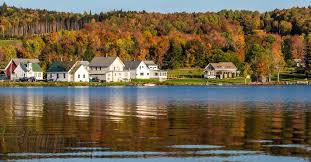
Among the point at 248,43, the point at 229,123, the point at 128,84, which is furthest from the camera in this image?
the point at 248,43

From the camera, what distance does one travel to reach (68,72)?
12275 cm

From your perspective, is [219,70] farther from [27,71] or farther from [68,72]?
[27,71]

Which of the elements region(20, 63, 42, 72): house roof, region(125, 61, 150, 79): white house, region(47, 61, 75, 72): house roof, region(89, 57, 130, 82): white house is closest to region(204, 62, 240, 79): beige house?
region(125, 61, 150, 79): white house

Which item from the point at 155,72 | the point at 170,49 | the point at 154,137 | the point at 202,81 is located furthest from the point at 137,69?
the point at 154,137

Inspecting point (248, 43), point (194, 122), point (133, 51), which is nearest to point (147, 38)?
point (133, 51)

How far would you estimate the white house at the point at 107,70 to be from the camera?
129 meters

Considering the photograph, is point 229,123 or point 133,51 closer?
point 229,123

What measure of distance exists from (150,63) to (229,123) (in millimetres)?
108047

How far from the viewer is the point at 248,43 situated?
166000 millimetres

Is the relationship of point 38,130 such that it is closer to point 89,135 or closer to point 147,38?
point 89,135

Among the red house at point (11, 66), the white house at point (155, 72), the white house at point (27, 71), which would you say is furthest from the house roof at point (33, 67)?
the white house at point (155, 72)

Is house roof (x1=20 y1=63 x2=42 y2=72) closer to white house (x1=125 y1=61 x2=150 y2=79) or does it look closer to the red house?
the red house

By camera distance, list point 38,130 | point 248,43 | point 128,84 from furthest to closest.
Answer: point 248,43, point 128,84, point 38,130

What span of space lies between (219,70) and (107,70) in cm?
2613
